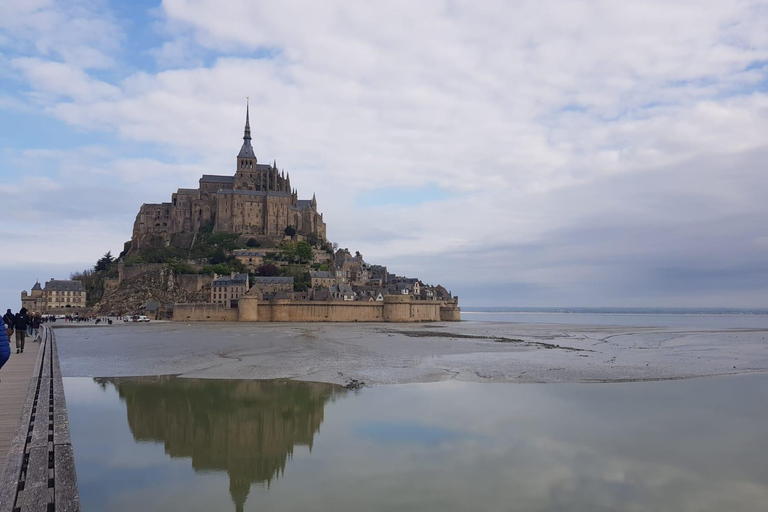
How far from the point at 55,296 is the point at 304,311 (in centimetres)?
3040

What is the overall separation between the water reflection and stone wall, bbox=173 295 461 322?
129 feet

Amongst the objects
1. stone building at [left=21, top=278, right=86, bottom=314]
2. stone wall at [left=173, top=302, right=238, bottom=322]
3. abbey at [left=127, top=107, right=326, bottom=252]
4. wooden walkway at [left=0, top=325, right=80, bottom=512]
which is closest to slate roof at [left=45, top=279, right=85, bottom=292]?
stone building at [left=21, top=278, right=86, bottom=314]

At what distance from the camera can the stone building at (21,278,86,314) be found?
63.2 metres

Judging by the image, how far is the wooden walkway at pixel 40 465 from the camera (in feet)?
16.4

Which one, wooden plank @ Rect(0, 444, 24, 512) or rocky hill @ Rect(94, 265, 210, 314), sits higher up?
rocky hill @ Rect(94, 265, 210, 314)

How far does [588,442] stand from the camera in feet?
32.9

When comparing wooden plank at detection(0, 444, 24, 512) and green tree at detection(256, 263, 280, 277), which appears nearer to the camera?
wooden plank at detection(0, 444, 24, 512)

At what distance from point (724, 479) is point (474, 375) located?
10.0 meters

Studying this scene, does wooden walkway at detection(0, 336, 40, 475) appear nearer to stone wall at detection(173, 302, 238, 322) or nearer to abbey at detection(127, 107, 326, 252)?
stone wall at detection(173, 302, 238, 322)

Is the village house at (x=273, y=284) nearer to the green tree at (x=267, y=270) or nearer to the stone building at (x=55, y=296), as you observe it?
the green tree at (x=267, y=270)

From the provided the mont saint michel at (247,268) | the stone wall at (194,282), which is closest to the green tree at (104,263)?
the mont saint michel at (247,268)

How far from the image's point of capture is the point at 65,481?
216 inches

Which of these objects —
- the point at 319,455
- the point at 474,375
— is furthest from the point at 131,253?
the point at 319,455

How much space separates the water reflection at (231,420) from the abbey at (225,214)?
190 feet
